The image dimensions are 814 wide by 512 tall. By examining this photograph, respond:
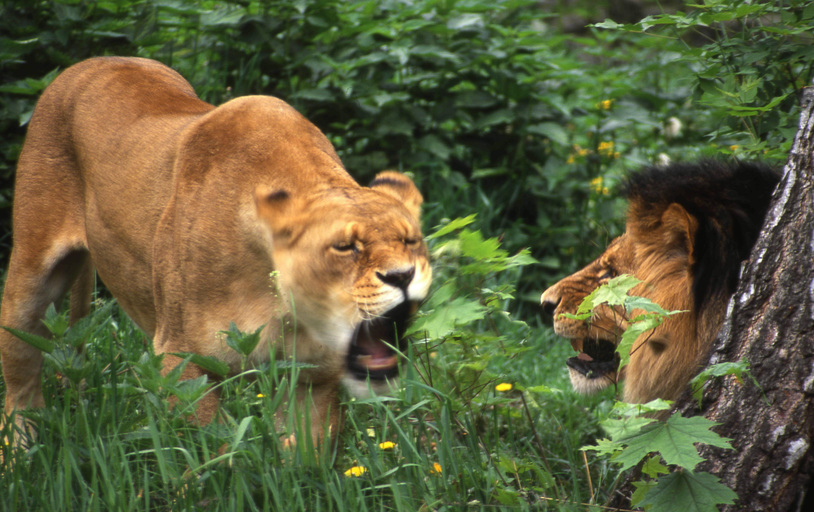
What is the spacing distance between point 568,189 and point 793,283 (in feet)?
11.4

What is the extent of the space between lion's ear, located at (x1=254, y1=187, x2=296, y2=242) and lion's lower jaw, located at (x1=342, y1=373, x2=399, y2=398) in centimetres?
47

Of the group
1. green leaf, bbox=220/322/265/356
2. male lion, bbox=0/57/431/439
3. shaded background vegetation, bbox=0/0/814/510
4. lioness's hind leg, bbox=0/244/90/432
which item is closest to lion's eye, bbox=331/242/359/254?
male lion, bbox=0/57/431/439

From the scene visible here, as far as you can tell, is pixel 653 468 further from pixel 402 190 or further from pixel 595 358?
pixel 402 190

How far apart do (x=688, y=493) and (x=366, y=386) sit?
0.97 m

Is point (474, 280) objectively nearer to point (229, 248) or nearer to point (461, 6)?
point (229, 248)

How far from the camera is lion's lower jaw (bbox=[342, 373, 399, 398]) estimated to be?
8.19ft

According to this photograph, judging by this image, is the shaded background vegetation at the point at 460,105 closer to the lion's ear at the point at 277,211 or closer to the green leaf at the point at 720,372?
the lion's ear at the point at 277,211

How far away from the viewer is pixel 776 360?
199cm

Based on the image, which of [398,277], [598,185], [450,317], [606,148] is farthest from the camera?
[606,148]

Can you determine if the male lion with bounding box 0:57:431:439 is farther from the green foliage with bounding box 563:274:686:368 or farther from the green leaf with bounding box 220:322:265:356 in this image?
the green foliage with bounding box 563:274:686:368

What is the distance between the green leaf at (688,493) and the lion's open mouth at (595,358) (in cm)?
88

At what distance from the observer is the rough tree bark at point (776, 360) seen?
1.96 m

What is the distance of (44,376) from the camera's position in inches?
131

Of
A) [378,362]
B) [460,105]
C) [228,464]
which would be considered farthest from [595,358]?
[460,105]
